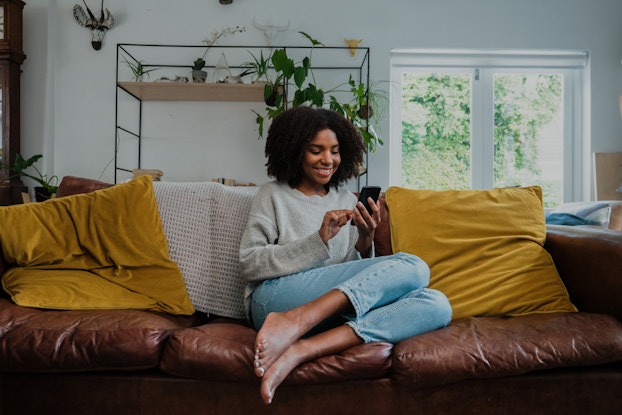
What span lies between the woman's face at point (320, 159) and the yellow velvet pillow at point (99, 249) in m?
0.50

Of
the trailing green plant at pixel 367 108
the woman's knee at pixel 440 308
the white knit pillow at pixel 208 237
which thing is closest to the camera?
the woman's knee at pixel 440 308

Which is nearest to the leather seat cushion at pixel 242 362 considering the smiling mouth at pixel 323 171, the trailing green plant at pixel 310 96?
the smiling mouth at pixel 323 171

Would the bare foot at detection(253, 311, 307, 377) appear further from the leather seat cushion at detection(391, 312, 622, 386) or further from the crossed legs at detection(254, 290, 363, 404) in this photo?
the leather seat cushion at detection(391, 312, 622, 386)

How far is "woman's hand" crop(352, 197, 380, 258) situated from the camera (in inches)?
60.8

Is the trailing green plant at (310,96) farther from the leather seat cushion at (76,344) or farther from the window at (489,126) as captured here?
the leather seat cushion at (76,344)

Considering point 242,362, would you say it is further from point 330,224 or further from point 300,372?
point 330,224

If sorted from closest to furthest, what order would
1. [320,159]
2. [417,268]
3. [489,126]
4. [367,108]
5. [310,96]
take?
[417,268] < [320,159] < [310,96] < [367,108] < [489,126]

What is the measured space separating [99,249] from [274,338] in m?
0.72

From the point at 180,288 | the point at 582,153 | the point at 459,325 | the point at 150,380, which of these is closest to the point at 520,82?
the point at 582,153

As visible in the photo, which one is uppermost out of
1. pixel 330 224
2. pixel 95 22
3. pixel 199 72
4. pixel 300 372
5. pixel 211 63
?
pixel 95 22

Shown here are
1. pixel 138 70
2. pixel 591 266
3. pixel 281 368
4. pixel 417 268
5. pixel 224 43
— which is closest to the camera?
pixel 281 368

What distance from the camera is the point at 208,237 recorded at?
175 centimetres

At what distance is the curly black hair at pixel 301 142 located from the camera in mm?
1716

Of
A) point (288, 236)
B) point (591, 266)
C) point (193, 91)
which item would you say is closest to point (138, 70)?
point (193, 91)
